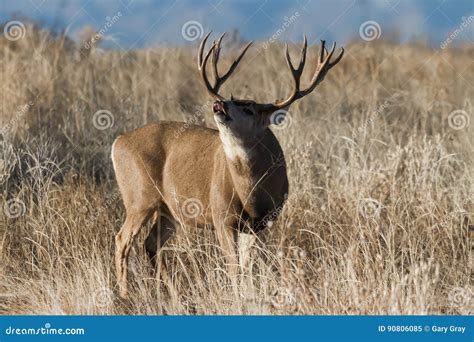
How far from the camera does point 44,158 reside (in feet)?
27.8

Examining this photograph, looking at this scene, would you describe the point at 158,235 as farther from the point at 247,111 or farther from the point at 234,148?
the point at 247,111

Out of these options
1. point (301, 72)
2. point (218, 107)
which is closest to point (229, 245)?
point (218, 107)

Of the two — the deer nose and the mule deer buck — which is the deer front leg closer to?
the mule deer buck

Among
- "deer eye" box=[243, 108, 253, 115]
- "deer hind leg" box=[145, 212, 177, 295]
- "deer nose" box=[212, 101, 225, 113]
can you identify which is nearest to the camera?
"deer nose" box=[212, 101, 225, 113]

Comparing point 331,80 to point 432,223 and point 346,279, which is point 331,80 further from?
point 346,279

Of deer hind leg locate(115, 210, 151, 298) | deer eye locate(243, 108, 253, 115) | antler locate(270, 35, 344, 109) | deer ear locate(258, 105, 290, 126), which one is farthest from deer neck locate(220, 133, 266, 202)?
deer hind leg locate(115, 210, 151, 298)

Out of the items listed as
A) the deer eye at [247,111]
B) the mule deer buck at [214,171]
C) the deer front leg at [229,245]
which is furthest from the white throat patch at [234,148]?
the deer front leg at [229,245]

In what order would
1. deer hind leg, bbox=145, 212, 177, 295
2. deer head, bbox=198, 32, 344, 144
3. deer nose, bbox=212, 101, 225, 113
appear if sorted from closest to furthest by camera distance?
deer nose, bbox=212, 101, 225, 113 < deer head, bbox=198, 32, 344, 144 < deer hind leg, bbox=145, 212, 177, 295

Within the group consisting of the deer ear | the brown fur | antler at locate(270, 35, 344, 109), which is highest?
antler at locate(270, 35, 344, 109)

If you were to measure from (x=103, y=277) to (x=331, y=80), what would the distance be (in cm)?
861

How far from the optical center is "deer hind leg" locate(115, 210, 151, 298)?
7.02 meters

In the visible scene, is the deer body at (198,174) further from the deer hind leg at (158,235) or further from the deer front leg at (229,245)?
the deer hind leg at (158,235)

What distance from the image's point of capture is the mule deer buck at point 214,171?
6.49m

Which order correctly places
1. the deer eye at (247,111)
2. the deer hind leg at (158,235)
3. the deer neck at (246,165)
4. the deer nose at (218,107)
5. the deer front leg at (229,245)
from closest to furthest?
the deer nose at (218,107), the deer eye at (247,111), the deer front leg at (229,245), the deer neck at (246,165), the deer hind leg at (158,235)
